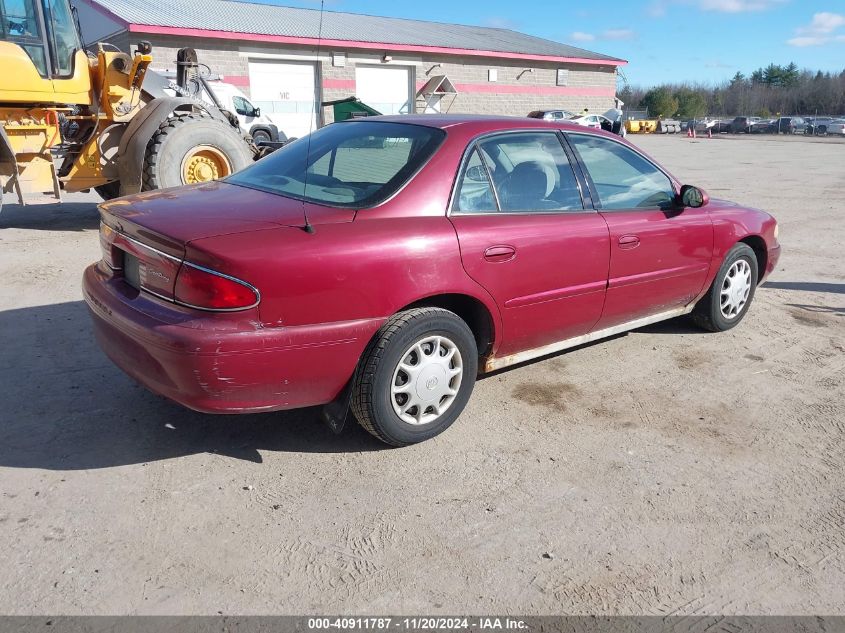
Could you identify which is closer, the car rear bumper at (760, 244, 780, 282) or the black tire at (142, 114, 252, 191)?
the car rear bumper at (760, 244, 780, 282)

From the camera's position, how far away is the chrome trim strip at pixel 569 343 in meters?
3.89

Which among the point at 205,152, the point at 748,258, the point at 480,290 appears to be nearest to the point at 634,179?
the point at 748,258

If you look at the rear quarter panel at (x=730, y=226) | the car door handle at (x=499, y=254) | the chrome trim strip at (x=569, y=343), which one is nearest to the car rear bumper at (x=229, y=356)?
the car door handle at (x=499, y=254)

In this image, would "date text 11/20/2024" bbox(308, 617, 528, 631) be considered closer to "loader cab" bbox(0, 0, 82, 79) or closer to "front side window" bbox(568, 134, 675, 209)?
"front side window" bbox(568, 134, 675, 209)

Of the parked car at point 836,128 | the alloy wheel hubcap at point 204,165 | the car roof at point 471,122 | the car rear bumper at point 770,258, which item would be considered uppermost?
the parked car at point 836,128

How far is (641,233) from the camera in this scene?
4.32m

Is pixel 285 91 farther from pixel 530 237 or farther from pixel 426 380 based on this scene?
pixel 426 380

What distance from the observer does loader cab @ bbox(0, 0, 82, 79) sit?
7.64 metres

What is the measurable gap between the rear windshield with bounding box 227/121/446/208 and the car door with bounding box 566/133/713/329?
1.12 metres

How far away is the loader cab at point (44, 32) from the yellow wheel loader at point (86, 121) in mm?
10

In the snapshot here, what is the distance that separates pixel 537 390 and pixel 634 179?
1.53m

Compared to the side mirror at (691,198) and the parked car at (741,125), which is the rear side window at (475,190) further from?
the parked car at (741,125)

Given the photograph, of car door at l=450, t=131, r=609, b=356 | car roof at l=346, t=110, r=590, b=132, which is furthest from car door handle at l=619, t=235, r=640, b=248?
car roof at l=346, t=110, r=590, b=132

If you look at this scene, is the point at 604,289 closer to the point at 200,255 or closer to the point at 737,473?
the point at 737,473
